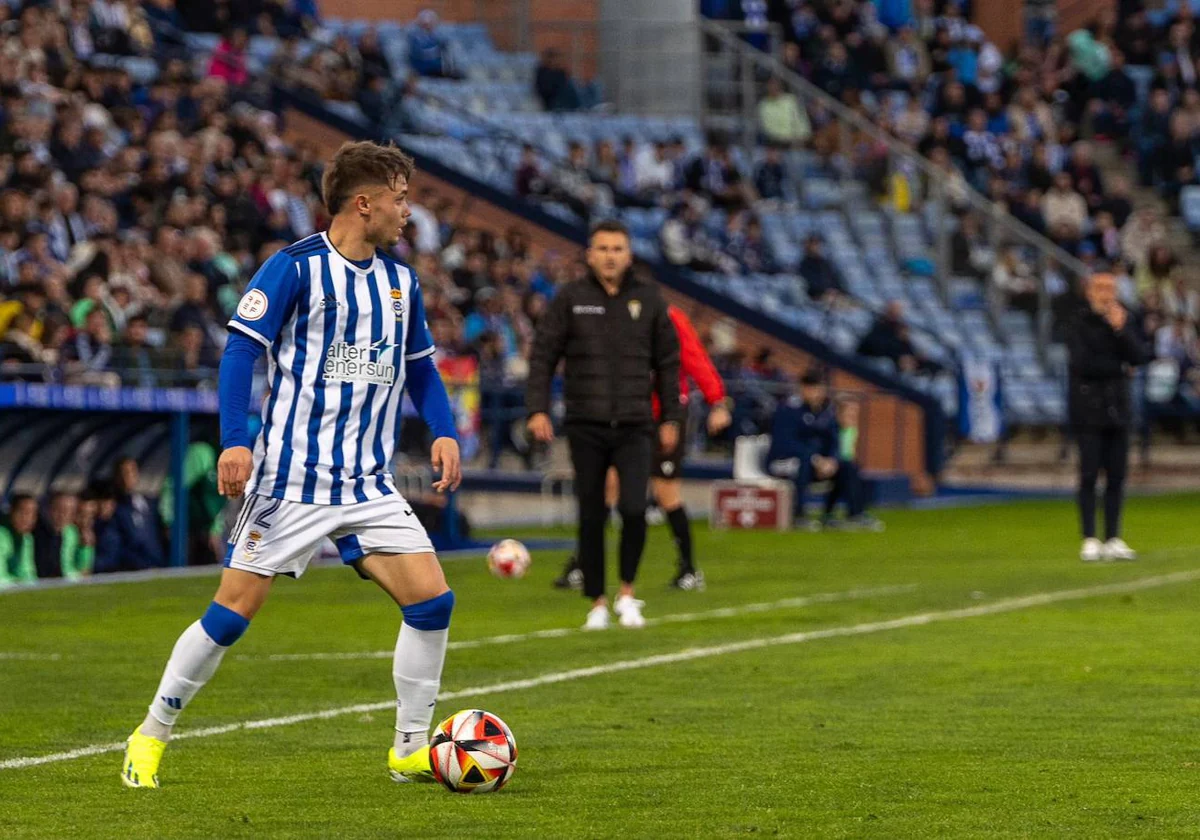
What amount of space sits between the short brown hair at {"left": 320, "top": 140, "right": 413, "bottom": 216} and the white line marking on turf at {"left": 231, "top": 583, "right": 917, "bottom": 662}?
447 centimetres

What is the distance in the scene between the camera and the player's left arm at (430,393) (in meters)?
7.39

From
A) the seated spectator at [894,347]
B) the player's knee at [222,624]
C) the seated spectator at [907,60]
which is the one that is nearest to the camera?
the player's knee at [222,624]

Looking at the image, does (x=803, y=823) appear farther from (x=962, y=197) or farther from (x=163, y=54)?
(x=962, y=197)

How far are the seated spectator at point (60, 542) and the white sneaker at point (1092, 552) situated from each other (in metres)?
7.34

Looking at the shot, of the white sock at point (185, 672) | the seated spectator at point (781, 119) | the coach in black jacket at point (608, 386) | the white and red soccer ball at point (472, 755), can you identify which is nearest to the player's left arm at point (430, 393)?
the white and red soccer ball at point (472, 755)

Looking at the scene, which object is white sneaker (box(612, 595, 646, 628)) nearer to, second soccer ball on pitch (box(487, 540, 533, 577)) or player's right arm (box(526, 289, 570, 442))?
second soccer ball on pitch (box(487, 540, 533, 577))

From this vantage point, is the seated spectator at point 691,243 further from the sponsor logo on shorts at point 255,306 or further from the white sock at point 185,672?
the white sock at point 185,672

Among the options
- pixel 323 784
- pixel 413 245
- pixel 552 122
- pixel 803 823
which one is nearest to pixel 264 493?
pixel 323 784

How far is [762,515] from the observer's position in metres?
22.7

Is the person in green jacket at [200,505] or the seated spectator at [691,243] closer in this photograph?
the person in green jacket at [200,505]

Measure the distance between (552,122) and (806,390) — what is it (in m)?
12.3

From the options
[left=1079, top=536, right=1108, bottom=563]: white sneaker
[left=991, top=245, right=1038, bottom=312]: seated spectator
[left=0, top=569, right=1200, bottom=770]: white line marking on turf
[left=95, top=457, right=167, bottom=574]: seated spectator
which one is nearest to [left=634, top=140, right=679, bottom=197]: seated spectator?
[left=991, top=245, right=1038, bottom=312]: seated spectator

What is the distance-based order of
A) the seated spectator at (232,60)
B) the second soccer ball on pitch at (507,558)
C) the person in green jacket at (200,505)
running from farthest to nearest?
the seated spectator at (232,60), the person in green jacket at (200,505), the second soccer ball on pitch at (507,558)

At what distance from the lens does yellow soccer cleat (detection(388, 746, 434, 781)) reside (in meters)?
7.29
